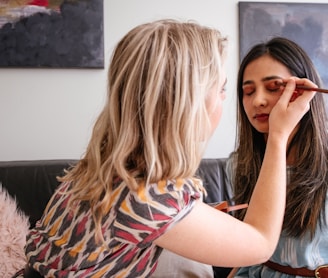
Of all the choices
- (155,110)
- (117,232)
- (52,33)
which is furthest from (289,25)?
(117,232)

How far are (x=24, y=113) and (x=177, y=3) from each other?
993 millimetres

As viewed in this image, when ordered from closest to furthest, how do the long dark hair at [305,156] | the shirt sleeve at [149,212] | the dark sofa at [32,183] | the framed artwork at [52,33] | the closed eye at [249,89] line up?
1. the shirt sleeve at [149,212]
2. the long dark hair at [305,156]
3. the closed eye at [249,89]
4. the dark sofa at [32,183]
5. the framed artwork at [52,33]

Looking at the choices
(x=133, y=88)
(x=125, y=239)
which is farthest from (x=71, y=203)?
(x=133, y=88)

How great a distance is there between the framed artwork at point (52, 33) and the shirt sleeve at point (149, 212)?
1.39m

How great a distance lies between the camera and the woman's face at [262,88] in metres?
1.05

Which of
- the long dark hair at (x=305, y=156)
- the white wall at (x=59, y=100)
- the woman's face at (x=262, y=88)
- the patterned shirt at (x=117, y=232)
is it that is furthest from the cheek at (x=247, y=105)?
the white wall at (x=59, y=100)

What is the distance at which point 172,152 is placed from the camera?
67cm

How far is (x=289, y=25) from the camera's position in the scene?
83.2 inches

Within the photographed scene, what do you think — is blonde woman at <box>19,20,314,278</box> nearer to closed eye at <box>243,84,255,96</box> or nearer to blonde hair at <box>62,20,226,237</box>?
blonde hair at <box>62,20,226,237</box>

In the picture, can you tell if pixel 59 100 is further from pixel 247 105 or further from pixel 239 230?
pixel 239 230

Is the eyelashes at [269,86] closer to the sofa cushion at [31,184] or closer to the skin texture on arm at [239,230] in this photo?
the skin texture on arm at [239,230]

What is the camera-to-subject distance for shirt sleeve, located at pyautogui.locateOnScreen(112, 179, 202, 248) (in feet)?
2.09

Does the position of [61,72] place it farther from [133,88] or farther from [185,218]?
[185,218]

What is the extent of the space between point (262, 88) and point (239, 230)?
1.73ft
